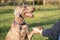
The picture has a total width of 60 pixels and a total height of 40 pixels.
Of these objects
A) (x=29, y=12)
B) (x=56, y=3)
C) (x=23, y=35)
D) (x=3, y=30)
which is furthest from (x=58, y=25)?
(x=56, y=3)

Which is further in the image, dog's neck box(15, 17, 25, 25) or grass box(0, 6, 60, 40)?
grass box(0, 6, 60, 40)

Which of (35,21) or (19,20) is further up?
(19,20)

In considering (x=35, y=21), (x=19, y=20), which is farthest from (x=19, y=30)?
(x=35, y=21)

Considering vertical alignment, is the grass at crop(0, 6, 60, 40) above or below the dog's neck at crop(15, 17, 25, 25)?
below

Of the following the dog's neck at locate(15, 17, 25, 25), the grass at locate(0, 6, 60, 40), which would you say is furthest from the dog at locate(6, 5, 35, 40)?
the grass at locate(0, 6, 60, 40)

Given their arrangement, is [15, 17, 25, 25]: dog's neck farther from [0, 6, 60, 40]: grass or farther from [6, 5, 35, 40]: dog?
[0, 6, 60, 40]: grass

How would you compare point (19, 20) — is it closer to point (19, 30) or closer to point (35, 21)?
point (19, 30)

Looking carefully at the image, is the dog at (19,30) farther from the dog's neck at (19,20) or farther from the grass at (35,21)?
the grass at (35,21)

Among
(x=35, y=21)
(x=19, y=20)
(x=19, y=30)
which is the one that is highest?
(x=19, y=20)

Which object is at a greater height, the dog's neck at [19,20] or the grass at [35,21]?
the dog's neck at [19,20]

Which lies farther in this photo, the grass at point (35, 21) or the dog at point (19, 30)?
the grass at point (35, 21)

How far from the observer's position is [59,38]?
4500 millimetres

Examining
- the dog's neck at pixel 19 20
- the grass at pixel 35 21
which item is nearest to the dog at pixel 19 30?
the dog's neck at pixel 19 20

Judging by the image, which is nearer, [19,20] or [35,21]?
[19,20]
